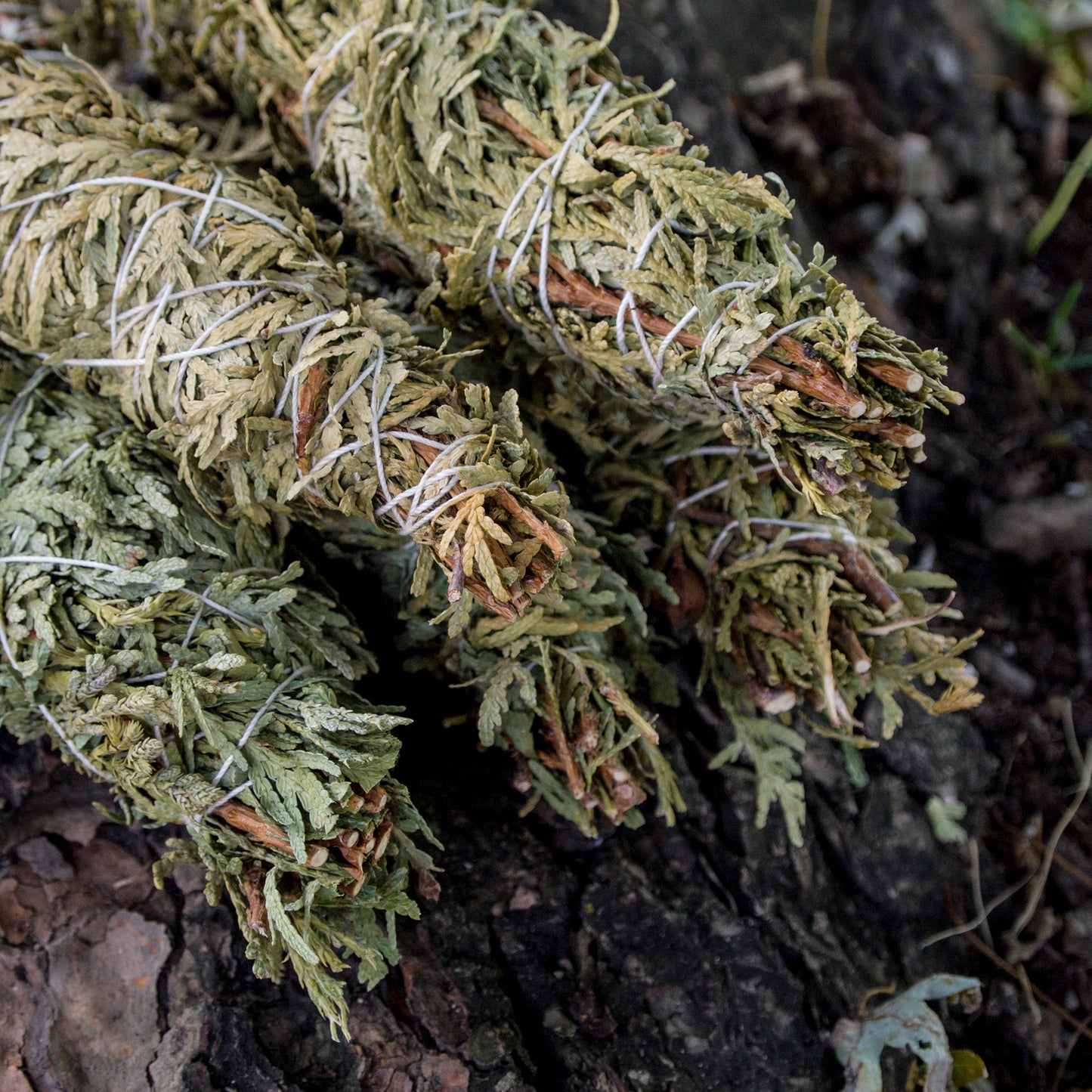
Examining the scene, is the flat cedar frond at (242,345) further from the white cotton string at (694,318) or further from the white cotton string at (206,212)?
the white cotton string at (694,318)

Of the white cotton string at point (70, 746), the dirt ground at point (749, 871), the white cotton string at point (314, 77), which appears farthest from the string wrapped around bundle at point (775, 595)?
the white cotton string at point (70, 746)

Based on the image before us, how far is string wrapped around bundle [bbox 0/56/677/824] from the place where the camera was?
1399 mm

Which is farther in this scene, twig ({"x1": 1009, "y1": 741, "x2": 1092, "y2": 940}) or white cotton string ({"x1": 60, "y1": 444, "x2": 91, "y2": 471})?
twig ({"x1": 1009, "y1": 741, "x2": 1092, "y2": 940})

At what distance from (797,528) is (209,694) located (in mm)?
1112

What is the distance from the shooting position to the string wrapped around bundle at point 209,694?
1.42m

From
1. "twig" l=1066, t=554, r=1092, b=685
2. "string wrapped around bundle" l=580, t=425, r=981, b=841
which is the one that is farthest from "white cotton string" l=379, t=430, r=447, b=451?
"twig" l=1066, t=554, r=1092, b=685

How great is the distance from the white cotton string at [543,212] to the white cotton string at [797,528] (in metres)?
0.53

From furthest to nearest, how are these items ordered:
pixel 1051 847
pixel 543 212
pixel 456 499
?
pixel 1051 847
pixel 543 212
pixel 456 499

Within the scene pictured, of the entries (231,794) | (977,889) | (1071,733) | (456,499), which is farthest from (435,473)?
(1071,733)

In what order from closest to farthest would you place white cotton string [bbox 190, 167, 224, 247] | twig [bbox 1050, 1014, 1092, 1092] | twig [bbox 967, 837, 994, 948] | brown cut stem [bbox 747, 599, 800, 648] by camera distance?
1. white cotton string [bbox 190, 167, 224, 247]
2. brown cut stem [bbox 747, 599, 800, 648]
3. twig [bbox 1050, 1014, 1092, 1092]
4. twig [bbox 967, 837, 994, 948]

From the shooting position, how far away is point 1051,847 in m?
2.33

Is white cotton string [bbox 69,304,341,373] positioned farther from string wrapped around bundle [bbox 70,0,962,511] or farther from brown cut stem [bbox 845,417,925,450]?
brown cut stem [bbox 845,417,925,450]

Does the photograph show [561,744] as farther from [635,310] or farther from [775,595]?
[635,310]

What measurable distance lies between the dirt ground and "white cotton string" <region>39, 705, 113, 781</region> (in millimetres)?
291
